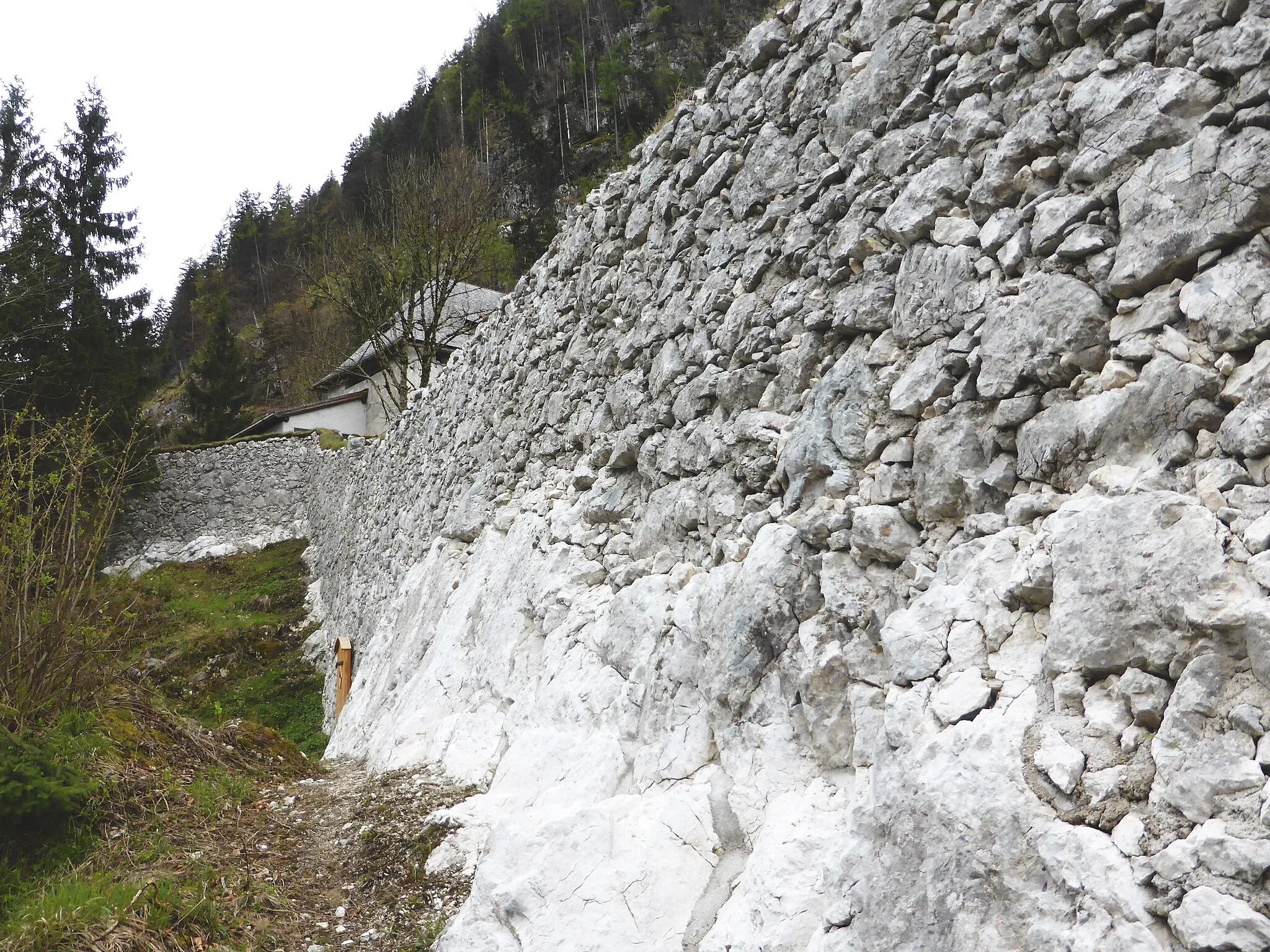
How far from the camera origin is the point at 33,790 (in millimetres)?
4449

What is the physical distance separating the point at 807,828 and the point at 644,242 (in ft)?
15.4

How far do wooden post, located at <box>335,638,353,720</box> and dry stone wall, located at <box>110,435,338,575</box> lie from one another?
14452 mm

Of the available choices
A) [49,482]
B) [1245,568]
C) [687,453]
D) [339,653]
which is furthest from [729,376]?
[339,653]

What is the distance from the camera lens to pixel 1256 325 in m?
2.14

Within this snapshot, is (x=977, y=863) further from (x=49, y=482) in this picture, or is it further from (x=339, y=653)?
(x=339, y=653)

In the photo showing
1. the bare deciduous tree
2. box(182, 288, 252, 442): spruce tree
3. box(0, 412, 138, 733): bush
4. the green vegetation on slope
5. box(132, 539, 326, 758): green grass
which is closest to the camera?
the green vegetation on slope

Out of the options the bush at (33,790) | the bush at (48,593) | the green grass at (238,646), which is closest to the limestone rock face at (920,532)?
the bush at (33,790)

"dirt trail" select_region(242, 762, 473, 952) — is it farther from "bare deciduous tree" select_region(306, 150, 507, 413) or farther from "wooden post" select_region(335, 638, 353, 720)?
"bare deciduous tree" select_region(306, 150, 507, 413)

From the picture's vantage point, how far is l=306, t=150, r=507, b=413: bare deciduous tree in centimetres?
1956

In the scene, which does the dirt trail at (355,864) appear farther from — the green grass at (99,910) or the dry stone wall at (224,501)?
the dry stone wall at (224,501)

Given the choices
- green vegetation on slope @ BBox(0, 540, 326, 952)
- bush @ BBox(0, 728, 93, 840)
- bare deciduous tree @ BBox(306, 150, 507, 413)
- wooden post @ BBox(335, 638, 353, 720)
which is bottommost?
wooden post @ BBox(335, 638, 353, 720)

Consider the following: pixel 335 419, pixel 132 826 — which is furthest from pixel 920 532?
pixel 335 419

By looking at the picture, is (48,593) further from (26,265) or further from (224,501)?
(224,501)

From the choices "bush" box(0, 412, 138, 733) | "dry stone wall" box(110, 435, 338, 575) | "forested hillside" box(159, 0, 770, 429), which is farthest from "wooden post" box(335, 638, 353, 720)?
"forested hillside" box(159, 0, 770, 429)
